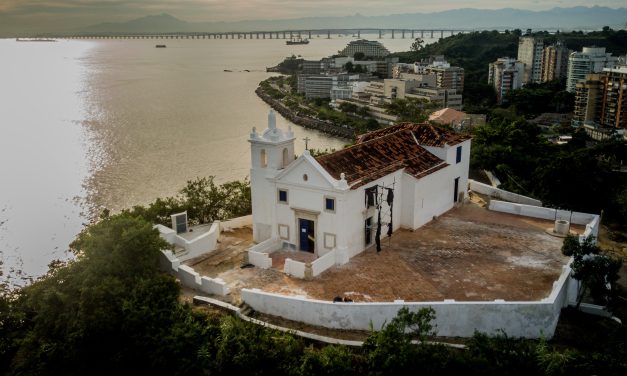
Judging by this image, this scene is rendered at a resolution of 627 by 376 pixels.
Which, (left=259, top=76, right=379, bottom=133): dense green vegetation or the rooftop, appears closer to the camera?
the rooftop

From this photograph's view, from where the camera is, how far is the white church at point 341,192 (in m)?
18.2

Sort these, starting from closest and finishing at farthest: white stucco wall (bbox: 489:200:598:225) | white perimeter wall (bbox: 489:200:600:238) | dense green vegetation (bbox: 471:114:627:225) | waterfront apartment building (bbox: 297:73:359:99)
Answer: white perimeter wall (bbox: 489:200:600:238) < white stucco wall (bbox: 489:200:598:225) < dense green vegetation (bbox: 471:114:627:225) < waterfront apartment building (bbox: 297:73:359:99)

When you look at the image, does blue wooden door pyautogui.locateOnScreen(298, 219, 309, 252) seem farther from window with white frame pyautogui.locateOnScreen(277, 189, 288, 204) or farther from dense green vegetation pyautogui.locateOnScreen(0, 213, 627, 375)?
dense green vegetation pyautogui.locateOnScreen(0, 213, 627, 375)

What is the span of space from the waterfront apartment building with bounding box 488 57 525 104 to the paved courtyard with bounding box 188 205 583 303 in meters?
71.7

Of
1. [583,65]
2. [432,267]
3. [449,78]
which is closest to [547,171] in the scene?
[432,267]

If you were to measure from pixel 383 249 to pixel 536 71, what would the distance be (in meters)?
96.9

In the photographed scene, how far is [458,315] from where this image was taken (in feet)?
48.7

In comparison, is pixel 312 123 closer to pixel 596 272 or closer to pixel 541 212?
pixel 541 212

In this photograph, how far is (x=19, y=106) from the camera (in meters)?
74.6

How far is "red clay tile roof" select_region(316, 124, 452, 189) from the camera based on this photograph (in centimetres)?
1884

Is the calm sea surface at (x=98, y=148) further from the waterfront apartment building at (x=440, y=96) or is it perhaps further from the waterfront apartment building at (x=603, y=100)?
the waterfront apartment building at (x=603, y=100)

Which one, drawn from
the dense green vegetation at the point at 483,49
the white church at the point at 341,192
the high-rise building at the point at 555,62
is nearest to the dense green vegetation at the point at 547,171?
the white church at the point at 341,192

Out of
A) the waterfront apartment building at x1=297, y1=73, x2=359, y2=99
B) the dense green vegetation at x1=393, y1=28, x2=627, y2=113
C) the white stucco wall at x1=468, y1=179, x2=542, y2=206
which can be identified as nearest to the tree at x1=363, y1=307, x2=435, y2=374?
the white stucco wall at x1=468, y1=179, x2=542, y2=206

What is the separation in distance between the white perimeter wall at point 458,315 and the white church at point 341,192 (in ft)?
10.2
